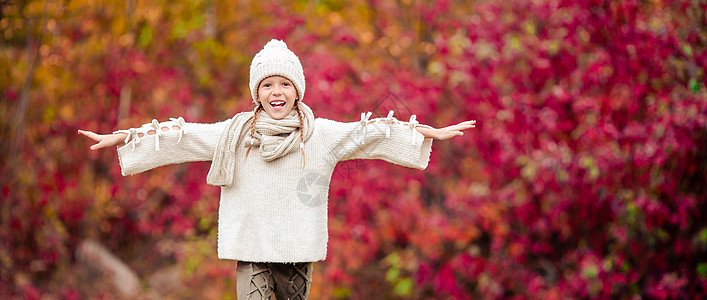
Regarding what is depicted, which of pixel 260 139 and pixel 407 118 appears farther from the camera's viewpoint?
pixel 407 118

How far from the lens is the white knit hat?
2.78 meters

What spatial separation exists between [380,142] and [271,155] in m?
0.43

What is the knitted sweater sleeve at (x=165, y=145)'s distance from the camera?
111 inches

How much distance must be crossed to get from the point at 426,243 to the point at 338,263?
0.89 metres

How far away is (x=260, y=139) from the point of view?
9.27 feet

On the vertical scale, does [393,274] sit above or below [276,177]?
below

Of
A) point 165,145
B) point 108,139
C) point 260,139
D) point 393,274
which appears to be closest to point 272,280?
point 260,139

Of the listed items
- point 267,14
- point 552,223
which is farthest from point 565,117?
point 267,14

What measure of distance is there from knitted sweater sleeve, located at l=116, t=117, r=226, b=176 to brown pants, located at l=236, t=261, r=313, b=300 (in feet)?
1.56

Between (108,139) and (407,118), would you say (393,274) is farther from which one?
(108,139)

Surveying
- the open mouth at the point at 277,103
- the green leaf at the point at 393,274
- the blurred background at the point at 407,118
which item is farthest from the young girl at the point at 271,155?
the green leaf at the point at 393,274

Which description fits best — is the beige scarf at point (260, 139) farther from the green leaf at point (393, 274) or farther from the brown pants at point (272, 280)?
the green leaf at point (393, 274)

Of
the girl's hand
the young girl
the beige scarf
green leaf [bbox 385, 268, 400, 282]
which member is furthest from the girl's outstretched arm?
green leaf [bbox 385, 268, 400, 282]

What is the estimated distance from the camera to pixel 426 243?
19.8 ft
